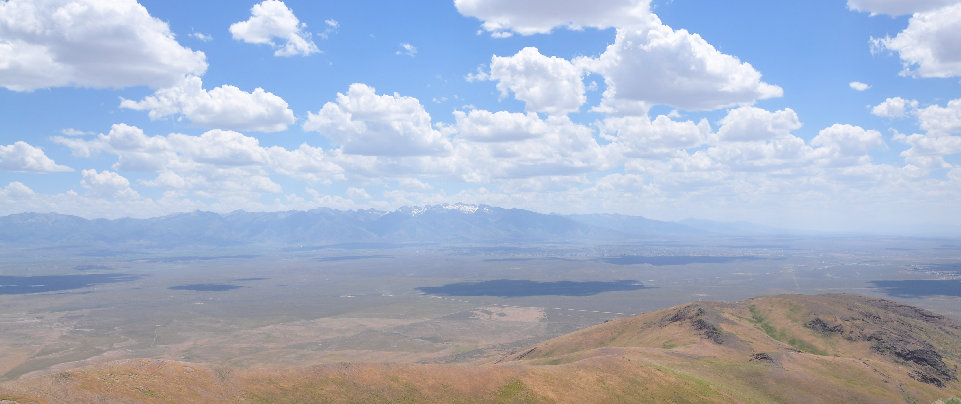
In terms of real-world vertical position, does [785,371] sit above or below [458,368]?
below

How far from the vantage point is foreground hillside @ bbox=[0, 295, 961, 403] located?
48.4 metres

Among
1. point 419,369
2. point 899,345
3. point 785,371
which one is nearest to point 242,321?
point 419,369

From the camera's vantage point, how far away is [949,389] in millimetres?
83625

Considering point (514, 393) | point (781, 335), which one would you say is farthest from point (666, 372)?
point (781, 335)

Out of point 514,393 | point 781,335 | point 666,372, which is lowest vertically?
point 781,335

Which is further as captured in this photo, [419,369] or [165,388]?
[419,369]

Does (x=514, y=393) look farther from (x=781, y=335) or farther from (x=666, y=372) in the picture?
(x=781, y=335)

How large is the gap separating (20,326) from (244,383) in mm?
190629

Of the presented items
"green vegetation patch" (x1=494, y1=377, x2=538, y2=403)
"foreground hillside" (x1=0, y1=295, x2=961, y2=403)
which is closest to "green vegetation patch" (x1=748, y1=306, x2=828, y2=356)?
"foreground hillside" (x1=0, y1=295, x2=961, y2=403)

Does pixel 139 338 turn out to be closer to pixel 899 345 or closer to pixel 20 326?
pixel 20 326

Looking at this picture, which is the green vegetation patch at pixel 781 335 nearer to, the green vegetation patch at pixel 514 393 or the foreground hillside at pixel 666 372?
the foreground hillside at pixel 666 372

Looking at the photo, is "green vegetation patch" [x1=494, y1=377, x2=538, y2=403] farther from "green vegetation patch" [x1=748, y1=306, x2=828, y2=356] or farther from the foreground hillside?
"green vegetation patch" [x1=748, y1=306, x2=828, y2=356]

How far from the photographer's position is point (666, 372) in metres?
67.1

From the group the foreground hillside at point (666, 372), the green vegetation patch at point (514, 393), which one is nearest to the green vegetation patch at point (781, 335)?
the foreground hillside at point (666, 372)
